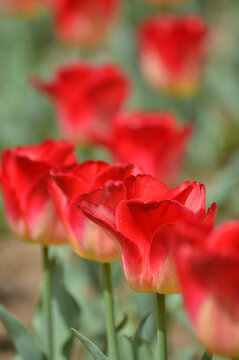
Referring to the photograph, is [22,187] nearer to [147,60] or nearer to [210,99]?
[147,60]

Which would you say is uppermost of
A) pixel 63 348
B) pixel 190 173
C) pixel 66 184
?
pixel 190 173

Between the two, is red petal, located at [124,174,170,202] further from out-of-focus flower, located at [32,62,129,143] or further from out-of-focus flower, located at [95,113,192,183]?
out-of-focus flower, located at [32,62,129,143]

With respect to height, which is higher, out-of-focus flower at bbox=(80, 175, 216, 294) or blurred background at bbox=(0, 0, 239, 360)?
blurred background at bbox=(0, 0, 239, 360)

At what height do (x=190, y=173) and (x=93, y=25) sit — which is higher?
(x=93, y=25)

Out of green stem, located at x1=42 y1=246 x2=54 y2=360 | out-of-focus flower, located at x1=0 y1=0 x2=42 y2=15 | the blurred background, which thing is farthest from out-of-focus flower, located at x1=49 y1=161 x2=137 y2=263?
out-of-focus flower, located at x1=0 y1=0 x2=42 y2=15

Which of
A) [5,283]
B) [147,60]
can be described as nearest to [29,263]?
[5,283]

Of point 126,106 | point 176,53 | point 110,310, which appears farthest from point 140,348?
point 126,106
